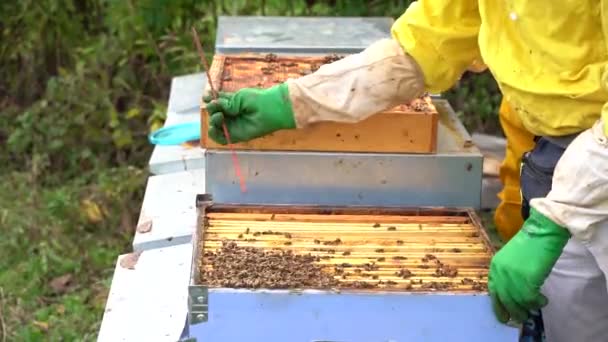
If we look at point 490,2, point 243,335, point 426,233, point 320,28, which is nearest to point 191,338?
point 243,335

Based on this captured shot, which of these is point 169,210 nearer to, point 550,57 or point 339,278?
point 339,278

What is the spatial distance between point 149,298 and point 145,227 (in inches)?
16.2

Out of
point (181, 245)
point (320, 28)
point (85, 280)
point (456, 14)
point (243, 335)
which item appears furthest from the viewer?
point (85, 280)

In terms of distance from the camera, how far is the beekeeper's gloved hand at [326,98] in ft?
8.09

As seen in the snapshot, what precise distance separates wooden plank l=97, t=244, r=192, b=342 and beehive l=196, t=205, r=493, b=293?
0.31 m

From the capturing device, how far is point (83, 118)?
5.48 m

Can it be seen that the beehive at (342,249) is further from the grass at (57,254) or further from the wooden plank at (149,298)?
the grass at (57,254)

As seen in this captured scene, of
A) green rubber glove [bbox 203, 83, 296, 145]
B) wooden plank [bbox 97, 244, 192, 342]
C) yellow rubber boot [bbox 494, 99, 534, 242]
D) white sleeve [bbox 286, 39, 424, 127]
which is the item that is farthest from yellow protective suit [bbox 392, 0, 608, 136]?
wooden plank [bbox 97, 244, 192, 342]

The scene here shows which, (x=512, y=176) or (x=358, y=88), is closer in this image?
(x=358, y=88)

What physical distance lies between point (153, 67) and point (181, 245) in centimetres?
283

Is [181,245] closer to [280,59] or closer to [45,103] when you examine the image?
[280,59]

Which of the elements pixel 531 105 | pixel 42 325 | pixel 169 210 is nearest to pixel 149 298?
pixel 169 210

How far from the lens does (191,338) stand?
196 centimetres

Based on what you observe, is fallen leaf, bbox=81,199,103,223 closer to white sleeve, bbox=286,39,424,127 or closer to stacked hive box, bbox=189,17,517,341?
stacked hive box, bbox=189,17,517,341
